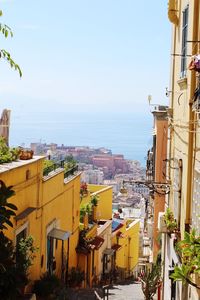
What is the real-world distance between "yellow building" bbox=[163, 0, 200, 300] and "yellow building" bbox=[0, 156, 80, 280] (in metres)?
3.75

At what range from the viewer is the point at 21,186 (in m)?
13.8

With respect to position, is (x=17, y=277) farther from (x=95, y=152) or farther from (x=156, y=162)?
(x=95, y=152)

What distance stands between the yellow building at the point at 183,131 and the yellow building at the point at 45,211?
3748 mm

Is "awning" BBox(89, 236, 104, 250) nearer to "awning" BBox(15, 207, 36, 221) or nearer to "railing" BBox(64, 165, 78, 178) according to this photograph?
"railing" BBox(64, 165, 78, 178)

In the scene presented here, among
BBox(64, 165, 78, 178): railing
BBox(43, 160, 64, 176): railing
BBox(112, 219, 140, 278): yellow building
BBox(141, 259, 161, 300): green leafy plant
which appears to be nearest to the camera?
BBox(43, 160, 64, 176): railing

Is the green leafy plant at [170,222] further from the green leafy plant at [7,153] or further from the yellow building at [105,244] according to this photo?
the yellow building at [105,244]

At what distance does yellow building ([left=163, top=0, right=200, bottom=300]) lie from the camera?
1065cm

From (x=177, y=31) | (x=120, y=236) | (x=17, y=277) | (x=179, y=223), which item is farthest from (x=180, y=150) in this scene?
(x=120, y=236)

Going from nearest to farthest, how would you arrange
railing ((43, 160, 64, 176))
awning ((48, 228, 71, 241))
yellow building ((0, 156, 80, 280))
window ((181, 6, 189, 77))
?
1. window ((181, 6, 189, 77))
2. yellow building ((0, 156, 80, 280))
3. railing ((43, 160, 64, 176))
4. awning ((48, 228, 71, 241))

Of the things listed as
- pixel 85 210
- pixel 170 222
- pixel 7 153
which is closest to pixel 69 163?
pixel 85 210

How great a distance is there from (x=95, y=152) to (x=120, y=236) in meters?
67.2

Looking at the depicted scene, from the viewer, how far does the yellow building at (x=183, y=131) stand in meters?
10.6

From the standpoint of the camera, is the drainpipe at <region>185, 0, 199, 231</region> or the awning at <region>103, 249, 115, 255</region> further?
the awning at <region>103, 249, 115, 255</region>

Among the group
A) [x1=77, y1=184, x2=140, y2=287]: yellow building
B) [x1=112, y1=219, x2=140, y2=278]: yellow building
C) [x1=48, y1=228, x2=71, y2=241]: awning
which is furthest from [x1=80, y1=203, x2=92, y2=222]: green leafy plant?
[x1=112, y1=219, x2=140, y2=278]: yellow building
